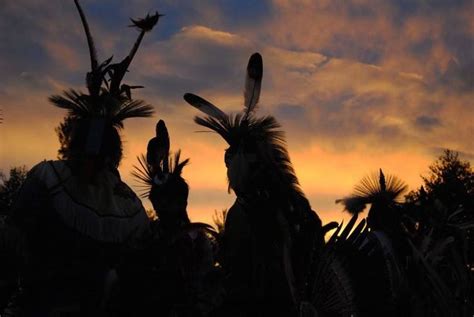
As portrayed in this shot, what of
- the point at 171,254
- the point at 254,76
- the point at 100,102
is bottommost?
the point at 171,254

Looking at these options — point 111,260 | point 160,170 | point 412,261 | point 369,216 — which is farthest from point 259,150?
point 369,216

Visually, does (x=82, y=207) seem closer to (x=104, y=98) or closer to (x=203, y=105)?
(x=104, y=98)

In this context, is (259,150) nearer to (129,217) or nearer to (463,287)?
(129,217)

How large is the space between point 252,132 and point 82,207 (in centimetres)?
117

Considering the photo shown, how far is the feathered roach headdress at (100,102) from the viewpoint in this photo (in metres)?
3.20

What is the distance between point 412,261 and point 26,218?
2996mm

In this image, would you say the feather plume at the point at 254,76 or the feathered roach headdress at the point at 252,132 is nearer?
the feathered roach headdress at the point at 252,132

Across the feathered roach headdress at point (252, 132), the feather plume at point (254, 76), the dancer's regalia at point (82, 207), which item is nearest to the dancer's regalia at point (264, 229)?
the feathered roach headdress at point (252, 132)

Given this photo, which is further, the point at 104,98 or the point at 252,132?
the point at 252,132

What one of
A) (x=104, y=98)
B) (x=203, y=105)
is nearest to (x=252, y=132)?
(x=203, y=105)

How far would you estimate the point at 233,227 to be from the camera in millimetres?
3705

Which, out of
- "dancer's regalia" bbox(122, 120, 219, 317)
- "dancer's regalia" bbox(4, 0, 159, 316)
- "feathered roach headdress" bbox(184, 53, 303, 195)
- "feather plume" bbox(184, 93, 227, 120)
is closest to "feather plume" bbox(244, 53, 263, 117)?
"feathered roach headdress" bbox(184, 53, 303, 195)

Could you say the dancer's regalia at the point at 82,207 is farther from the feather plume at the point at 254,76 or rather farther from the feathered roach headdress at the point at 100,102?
the feather plume at the point at 254,76

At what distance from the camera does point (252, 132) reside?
3.81m
